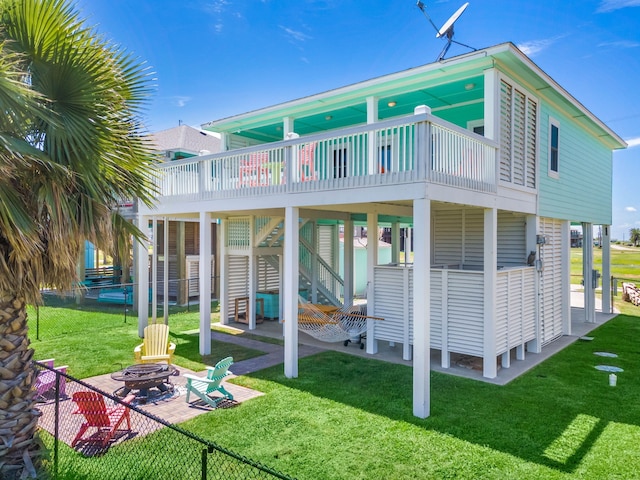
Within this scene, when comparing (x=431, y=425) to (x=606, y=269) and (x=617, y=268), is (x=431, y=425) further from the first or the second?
(x=617, y=268)

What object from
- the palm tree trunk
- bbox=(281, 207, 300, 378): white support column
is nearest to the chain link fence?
the palm tree trunk

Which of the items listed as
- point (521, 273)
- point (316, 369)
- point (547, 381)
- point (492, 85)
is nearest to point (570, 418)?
point (547, 381)

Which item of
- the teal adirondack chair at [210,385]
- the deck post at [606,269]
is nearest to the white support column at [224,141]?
the teal adirondack chair at [210,385]

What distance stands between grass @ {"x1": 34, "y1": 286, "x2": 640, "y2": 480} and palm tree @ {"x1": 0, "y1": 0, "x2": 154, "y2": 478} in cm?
149

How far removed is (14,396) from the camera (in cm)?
445

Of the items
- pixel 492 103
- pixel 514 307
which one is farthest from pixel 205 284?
pixel 492 103

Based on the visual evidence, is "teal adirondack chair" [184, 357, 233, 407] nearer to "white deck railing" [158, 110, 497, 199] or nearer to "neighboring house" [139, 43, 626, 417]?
"neighboring house" [139, 43, 626, 417]

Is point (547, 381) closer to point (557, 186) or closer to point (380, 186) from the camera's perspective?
point (380, 186)

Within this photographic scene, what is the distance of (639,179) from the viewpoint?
88375 millimetres

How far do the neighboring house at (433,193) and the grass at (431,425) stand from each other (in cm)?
61

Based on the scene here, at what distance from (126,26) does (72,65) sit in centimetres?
1165

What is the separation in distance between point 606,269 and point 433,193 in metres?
12.4

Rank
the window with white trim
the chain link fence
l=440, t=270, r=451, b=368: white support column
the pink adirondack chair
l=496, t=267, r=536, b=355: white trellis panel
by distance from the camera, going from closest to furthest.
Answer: the chain link fence < the pink adirondack chair < l=496, t=267, r=536, b=355: white trellis panel < l=440, t=270, r=451, b=368: white support column < the window with white trim

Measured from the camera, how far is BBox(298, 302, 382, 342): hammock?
8.80 metres
